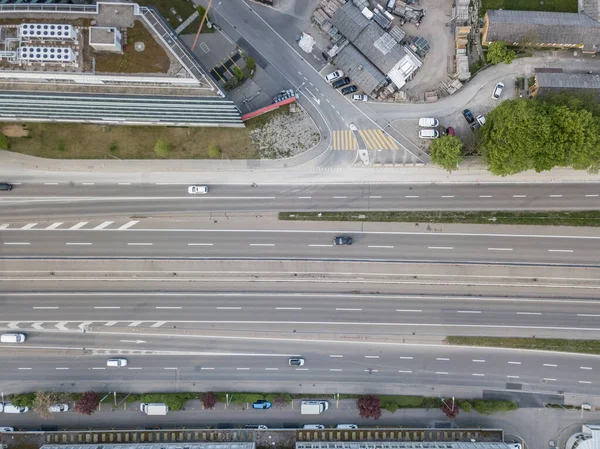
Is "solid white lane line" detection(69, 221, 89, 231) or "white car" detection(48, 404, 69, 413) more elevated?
"solid white lane line" detection(69, 221, 89, 231)

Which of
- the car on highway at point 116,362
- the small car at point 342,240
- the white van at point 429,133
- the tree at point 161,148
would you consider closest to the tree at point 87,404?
the car on highway at point 116,362

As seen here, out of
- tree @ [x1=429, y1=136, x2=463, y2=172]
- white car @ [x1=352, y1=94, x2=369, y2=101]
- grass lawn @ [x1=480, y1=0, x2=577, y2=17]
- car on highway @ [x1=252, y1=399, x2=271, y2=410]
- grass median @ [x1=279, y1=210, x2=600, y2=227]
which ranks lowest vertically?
car on highway @ [x1=252, y1=399, x2=271, y2=410]

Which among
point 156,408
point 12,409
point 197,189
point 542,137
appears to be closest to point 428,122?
point 542,137

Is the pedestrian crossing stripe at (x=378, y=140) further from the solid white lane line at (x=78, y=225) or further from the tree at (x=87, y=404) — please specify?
the tree at (x=87, y=404)

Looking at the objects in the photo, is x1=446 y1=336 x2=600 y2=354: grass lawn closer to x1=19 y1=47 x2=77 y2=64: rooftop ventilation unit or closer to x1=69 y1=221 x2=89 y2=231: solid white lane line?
x1=69 y1=221 x2=89 y2=231: solid white lane line

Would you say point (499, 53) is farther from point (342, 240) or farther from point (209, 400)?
point (209, 400)

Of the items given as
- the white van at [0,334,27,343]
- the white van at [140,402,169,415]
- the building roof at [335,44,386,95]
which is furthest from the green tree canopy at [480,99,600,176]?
the white van at [0,334,27,343]

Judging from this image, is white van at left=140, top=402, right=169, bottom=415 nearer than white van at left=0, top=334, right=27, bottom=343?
Yes
